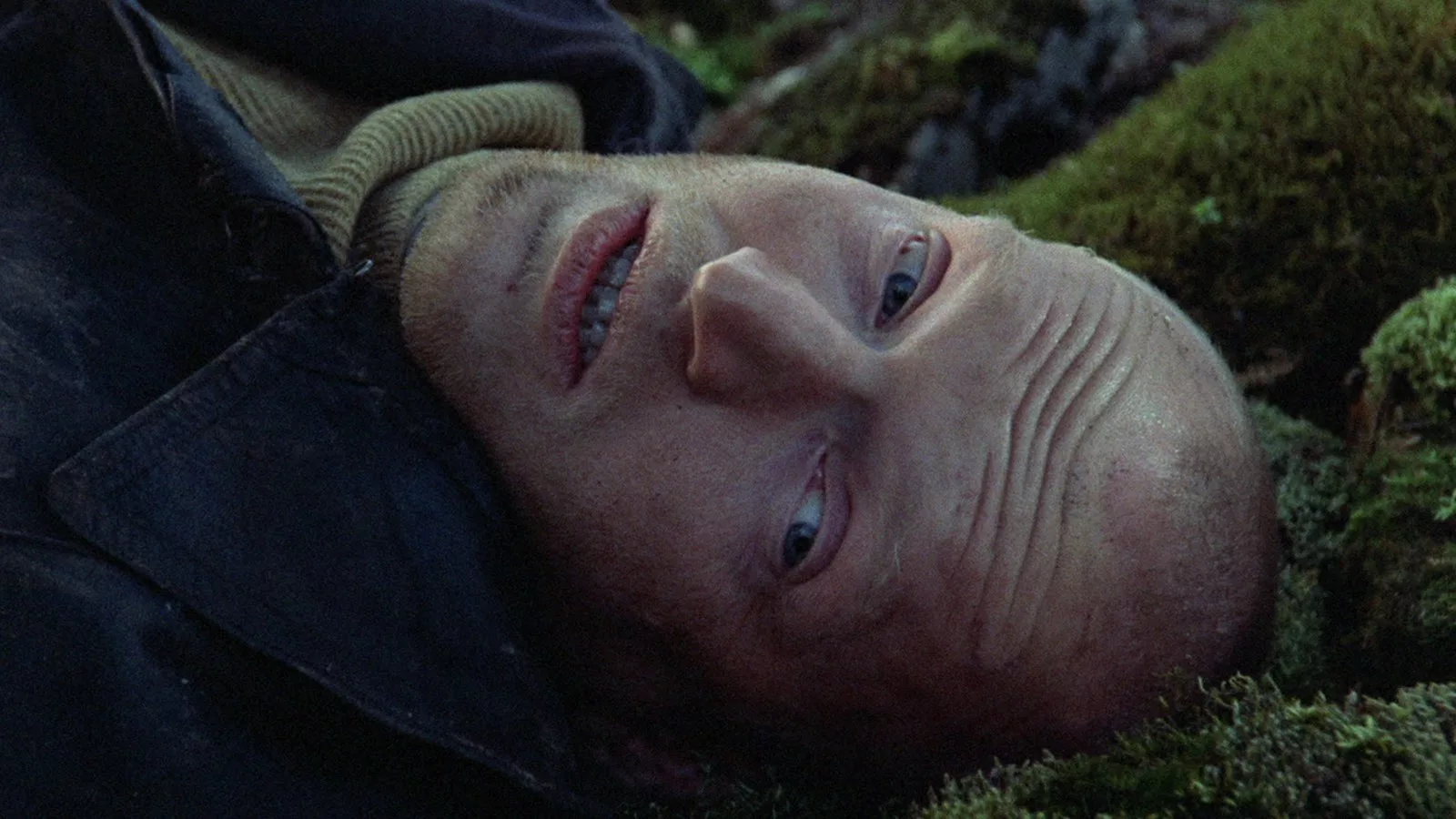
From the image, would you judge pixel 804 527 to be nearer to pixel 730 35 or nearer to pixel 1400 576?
pixel 1400 576

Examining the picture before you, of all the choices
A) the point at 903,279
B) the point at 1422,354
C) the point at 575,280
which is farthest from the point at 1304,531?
the point at 575,280

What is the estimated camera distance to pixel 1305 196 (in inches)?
155

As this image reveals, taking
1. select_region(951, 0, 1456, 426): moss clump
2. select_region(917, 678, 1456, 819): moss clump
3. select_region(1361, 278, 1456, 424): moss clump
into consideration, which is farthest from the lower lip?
select_region(1361, 278, 1456, 424): moss clump

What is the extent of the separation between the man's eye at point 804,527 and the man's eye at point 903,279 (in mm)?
374

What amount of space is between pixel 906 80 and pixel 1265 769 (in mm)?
3504

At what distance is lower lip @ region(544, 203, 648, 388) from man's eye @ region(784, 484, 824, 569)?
471mm

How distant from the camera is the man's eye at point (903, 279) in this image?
2816mm

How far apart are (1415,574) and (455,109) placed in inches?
91.2

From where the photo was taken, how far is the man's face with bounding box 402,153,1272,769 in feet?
8.55

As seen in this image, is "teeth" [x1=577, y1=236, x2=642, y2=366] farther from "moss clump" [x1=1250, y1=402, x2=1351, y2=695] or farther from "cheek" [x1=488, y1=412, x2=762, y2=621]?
"moss clump" [x1=1250, y1=402, x2=1351, y2=695]

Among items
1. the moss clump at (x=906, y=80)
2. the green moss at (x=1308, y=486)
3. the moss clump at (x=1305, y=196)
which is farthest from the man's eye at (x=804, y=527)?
the moss clump at (x=906, y=80)

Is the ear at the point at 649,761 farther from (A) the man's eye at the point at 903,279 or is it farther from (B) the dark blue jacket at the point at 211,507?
(A) the man's eye at the point at 903,279

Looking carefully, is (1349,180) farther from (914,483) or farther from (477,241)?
(477,241)

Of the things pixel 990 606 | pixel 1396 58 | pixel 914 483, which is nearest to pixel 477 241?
pixel 914 483
